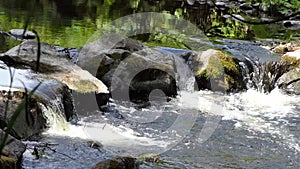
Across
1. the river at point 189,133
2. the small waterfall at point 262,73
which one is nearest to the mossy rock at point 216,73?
the river at point 189,133

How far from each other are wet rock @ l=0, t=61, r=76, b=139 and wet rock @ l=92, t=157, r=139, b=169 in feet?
3.36

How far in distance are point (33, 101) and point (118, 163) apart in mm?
1693

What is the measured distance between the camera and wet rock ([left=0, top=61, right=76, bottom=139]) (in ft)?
14.2

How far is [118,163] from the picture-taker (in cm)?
342

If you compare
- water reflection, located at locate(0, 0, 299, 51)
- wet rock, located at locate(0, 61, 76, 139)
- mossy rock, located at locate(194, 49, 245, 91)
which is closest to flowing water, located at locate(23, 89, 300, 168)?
wet rock, located at locate(0, 61, 76, 139)

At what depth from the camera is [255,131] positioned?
542 cm

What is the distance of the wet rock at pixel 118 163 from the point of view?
11.0 ft

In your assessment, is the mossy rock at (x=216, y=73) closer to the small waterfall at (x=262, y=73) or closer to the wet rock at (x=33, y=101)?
the small waterfall at (x=262, y=73)

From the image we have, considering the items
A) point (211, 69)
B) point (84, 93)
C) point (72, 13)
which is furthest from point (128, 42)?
point (72, 13)

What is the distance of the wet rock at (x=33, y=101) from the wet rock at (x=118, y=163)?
1.02 metres

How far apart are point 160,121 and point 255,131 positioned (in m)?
1.17

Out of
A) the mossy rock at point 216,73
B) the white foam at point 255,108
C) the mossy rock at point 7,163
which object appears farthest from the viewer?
the mossy rock at point 216,73

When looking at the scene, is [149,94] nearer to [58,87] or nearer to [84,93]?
[84,93]

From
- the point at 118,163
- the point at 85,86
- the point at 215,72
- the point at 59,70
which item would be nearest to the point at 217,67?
the point at 215,72
